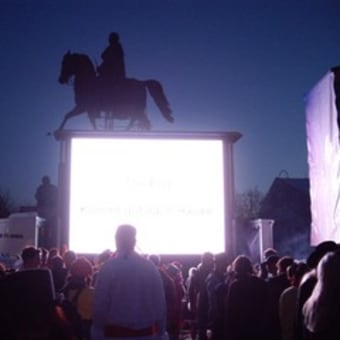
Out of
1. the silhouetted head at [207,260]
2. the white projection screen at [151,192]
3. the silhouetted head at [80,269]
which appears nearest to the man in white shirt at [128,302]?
the silhouetted head at [80,269]

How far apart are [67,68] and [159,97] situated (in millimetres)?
2654

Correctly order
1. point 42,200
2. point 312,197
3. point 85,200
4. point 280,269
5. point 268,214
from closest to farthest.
→ point 312,197 < point 280,269 < point 85,200 < point 42,200 < point 268,214

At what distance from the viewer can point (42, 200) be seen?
16.1 meters

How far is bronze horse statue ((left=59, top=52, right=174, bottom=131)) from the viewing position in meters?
16.7

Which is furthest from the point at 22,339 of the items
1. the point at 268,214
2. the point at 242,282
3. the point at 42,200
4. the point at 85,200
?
the point at 268,214

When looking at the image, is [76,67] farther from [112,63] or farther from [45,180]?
[45,180]

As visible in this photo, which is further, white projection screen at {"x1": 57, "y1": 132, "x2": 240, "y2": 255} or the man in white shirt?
white projection screen at {"x1": 57, "y1": 132, "x2": 240, "y2": 255}

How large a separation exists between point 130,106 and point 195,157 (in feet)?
23.3

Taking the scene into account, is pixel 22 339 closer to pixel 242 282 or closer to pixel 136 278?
pixel 136 278

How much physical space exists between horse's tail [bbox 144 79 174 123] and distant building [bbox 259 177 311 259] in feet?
79.4

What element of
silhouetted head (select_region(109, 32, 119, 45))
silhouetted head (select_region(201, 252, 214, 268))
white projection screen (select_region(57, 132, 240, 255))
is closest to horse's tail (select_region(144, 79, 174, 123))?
silhouetted head (select_region(109, 32, 119, 45))

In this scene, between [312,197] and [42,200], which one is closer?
A: [312,197]

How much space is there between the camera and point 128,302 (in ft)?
15.1

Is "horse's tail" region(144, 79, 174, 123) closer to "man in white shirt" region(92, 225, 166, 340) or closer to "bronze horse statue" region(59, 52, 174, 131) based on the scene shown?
"bronze horse statue" region(59, 52, 174, 131)
